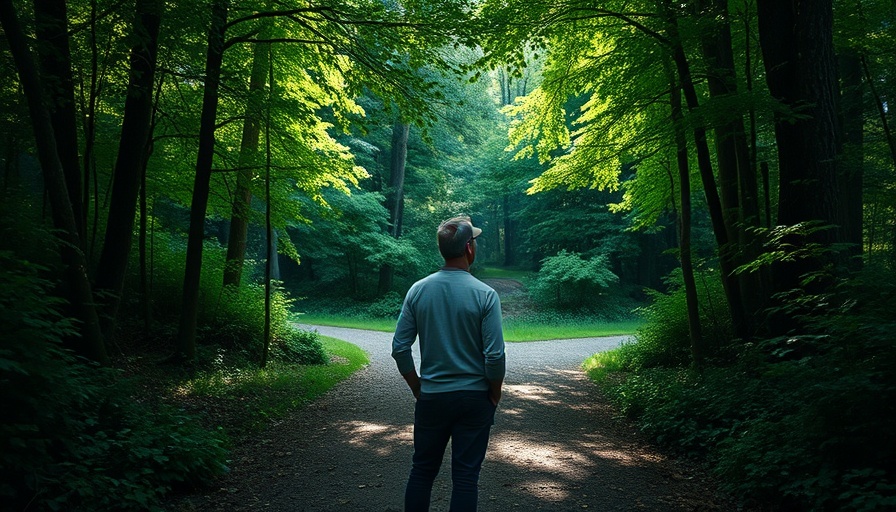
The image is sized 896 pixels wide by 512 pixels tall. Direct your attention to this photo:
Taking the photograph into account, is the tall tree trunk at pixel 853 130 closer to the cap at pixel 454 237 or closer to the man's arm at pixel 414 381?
the cap at pixel 454 237

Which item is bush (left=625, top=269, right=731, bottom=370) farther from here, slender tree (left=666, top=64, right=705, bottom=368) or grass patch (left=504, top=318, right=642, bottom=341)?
grass patch (left=504, top=318, right=642, bottom=341)

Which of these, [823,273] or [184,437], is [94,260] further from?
[823,273]

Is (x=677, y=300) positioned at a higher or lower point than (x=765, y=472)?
higher

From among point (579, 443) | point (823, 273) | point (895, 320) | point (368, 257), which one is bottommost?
point (579, 443)

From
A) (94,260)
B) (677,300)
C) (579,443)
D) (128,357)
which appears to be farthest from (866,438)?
(94,260)

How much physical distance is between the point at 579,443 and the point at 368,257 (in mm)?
23656

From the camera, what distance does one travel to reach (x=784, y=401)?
5148 mm

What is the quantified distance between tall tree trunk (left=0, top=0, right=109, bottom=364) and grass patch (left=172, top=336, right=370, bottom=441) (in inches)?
62.3

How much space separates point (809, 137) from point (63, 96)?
9068 mm

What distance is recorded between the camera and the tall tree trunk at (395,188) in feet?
99.9

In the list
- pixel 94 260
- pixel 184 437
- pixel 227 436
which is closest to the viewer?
pixel 184 437

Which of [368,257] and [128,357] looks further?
[368,257]

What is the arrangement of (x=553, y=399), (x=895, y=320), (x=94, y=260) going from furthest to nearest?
(x=94, y=260), (x=553, y=399), (x=895, y=320)

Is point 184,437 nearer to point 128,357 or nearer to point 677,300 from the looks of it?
point 128,357
